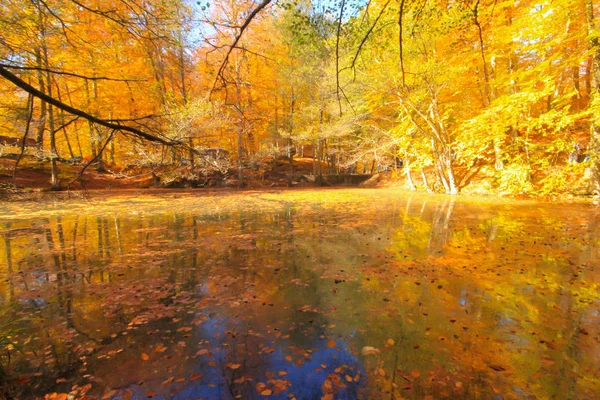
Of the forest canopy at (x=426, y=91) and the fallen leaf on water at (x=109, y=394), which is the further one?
the forest canopy at (x=426, y=91)

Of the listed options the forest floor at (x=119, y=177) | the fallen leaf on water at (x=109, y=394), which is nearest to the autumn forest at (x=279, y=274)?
the fallen leaf on water at (x=109, y=394)

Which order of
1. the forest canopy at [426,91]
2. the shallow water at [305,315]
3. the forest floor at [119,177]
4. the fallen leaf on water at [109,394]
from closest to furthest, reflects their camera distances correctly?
the fallen leaf on water at [109,394] → the shallow water at [305,315] → the forest canopy at [426,91] → the forest floor at [119,177]

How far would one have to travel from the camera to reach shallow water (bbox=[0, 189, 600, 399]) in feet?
8.86

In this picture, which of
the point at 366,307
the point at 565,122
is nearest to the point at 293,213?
the point at 366,307

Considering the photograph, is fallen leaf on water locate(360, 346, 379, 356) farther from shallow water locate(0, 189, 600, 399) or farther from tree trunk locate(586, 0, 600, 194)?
tree trunk locate(586, 0, 600, 194)

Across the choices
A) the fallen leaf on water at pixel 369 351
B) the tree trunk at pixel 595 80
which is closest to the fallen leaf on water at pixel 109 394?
the fallen leaf on water at pixel 369 351

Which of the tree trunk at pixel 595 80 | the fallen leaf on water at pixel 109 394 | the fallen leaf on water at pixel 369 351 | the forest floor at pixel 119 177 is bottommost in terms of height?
the fallen leaf on water at pixel 109 394

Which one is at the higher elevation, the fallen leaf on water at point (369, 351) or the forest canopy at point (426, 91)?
the forest canopy at point (426, 91)

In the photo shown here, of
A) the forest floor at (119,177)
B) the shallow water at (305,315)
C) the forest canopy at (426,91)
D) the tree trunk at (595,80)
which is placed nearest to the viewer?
the shallow water at (305,315)

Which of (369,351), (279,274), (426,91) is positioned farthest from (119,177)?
(369,351)

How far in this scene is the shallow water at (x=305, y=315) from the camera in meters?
2.70

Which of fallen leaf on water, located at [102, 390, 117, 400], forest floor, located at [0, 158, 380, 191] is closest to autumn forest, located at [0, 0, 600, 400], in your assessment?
fallen leaf on water, located at [102, 390, 117, 400]

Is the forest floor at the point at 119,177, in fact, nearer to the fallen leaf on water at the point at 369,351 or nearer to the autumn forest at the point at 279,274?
the autumn forest at the point at 279,274

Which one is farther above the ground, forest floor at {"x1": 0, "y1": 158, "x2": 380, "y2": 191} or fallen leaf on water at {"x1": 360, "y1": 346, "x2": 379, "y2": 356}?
forest floor at {"x1": 0, "y1": 158, "x2": 380, "y2": 191}
